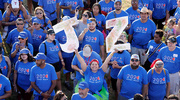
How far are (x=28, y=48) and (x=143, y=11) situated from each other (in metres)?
3.57

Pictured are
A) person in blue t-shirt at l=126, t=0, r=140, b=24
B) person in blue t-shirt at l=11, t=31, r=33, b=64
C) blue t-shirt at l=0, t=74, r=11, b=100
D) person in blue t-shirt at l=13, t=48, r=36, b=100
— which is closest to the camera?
blue t-shirt at l=0, t=74, r=11, b=100

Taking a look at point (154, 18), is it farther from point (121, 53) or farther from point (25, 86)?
point (25, 86)

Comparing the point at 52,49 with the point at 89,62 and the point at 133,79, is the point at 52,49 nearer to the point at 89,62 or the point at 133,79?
the point at 89,62

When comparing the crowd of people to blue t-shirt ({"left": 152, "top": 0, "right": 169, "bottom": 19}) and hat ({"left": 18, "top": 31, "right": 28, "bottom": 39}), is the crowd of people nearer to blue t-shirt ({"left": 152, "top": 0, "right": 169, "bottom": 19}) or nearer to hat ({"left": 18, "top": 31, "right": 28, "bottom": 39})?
hat ({"left": 18, "top": 31, "right": 28, "bottom": 39})

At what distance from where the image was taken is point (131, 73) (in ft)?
21.4

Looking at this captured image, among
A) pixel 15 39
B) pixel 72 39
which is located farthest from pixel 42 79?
pixel 15 39

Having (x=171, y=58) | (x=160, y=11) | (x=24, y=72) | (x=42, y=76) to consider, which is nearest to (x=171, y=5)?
(x=160, y=11)

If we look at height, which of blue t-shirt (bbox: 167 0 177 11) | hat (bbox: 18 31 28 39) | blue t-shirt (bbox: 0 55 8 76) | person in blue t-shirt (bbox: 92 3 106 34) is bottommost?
blue t-shirt (bbox: 0 55 8 76)

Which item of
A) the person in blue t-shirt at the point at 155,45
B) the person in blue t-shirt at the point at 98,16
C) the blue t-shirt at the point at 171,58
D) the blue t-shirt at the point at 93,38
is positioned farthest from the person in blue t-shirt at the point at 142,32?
the blue t-shirt at the point at 93,38

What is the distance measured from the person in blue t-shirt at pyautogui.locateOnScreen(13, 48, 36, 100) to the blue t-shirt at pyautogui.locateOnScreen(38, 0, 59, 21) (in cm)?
320

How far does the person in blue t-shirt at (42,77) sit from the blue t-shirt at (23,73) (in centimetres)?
32

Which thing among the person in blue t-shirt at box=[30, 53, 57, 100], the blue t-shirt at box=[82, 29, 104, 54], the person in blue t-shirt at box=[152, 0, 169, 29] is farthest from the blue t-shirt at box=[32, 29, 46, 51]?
the person in blue t-shirt at box=[152, 0, 169, 29]

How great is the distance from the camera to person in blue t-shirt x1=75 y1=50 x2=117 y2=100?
21.4 feet

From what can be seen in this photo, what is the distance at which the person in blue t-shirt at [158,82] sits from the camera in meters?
6.60
